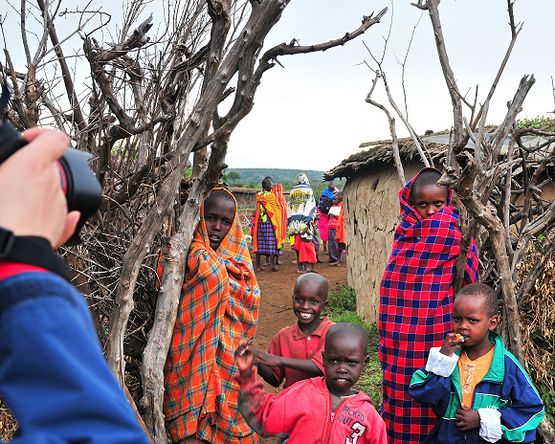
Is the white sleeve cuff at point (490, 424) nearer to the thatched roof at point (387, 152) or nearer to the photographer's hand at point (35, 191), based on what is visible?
the photographer's hand at point (35, 191)

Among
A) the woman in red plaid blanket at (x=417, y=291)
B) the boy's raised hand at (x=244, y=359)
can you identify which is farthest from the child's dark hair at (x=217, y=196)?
the boy's raised hand at (x=244, y=359)

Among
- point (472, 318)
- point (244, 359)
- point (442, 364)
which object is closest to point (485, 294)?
point (472, 318)

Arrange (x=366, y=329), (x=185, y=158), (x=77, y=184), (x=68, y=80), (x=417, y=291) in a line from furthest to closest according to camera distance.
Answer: (x=366, y=329)
(x=417, y=291)
(x=68, y=80)
(x=185, y=158)
(x=77, y=184)

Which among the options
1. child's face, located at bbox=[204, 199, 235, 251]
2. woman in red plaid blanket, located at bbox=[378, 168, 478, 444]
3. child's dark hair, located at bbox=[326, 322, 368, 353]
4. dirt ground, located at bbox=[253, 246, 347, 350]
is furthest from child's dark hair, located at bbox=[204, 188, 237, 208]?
dirt ground, located at bbox=[253, 246, 347, 350]

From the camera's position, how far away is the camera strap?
72 cm

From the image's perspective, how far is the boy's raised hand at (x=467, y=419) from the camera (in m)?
3.02

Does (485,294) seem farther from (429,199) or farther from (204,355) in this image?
(204,355)

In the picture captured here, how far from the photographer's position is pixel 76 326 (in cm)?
73

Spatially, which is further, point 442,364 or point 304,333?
point 304,333

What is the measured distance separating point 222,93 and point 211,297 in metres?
1.05

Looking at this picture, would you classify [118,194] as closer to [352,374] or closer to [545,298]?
[352,374]

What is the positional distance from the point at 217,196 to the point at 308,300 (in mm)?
795

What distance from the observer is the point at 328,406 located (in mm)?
2637

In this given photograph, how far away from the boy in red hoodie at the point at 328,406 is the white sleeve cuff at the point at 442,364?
1.76 feet
